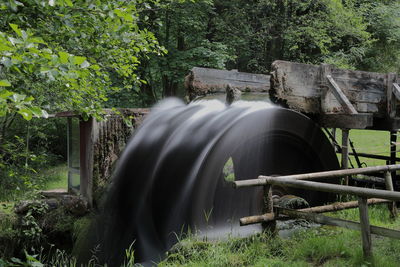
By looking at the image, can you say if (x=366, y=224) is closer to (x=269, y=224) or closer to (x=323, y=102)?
(x=269, y=224)

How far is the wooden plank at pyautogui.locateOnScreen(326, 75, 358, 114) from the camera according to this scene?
5588mm

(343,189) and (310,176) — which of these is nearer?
(343,189)

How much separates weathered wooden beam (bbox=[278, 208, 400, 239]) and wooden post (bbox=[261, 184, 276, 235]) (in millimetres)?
140

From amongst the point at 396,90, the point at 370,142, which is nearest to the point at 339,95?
the point at 396,90

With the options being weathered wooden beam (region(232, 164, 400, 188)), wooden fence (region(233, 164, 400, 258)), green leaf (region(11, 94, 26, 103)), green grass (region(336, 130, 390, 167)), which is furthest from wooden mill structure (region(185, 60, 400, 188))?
green grass (region(336, 130, 390, 167))

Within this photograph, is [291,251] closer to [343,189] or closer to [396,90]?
[343,189]

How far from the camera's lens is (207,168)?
520 cm

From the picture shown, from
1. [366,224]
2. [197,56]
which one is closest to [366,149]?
[197,56]

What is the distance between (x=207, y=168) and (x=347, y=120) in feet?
6.98

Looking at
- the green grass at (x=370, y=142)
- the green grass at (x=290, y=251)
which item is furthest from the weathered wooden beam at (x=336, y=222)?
the green grass at (x=370, y=142)

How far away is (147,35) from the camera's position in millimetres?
6230

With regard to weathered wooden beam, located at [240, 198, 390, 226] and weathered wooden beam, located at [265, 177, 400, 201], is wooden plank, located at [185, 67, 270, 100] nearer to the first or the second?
weathered wooden beam, located at [240, 198, 390, 226]

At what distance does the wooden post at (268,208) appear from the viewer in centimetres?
452

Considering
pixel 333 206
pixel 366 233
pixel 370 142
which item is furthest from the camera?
pixel 370 142
